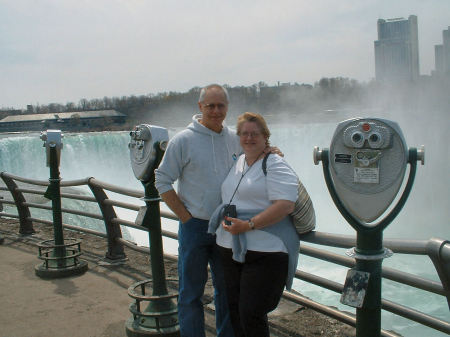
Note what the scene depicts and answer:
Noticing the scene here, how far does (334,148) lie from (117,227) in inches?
152

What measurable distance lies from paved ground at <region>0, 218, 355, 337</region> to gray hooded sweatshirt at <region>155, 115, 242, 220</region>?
1.16m

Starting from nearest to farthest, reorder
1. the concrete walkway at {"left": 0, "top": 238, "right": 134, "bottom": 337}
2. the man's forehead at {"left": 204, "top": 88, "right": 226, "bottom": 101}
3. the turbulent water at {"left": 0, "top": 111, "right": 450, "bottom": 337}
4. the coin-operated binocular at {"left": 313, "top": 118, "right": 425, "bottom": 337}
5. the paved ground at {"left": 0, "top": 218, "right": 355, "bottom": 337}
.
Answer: the coin-operated binocular at {"left": 313, "top": 118, "right": 425, "bottom": 337} < the man's forehead at {"left": 204, "top": 88, "right": 226, "bottom": 101} < the paved ground at {"left": 0, "top": 218, "right": 355, "bottom": 337} < the concrete walkway at {"left": 0, "top": 238, "right": 134, "bottom": 337} < the turbulent water at {"left": 0, "top": 111, "right": 450, "bottom": 337}

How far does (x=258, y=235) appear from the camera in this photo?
2539mm

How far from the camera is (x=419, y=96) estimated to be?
41656 millimetres

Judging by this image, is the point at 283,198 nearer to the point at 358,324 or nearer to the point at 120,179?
the point at 358,324

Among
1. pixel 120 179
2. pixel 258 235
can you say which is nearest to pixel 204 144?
pixel 258 235

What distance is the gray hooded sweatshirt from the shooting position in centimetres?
298

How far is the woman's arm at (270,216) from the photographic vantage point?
8.05ft

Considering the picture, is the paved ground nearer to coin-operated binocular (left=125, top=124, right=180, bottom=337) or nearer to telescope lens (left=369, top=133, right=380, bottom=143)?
coin-operated binocular (left=125, top=124, right=180, bottom=337)

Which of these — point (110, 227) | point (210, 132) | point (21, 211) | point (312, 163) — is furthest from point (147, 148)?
point (312, 163)

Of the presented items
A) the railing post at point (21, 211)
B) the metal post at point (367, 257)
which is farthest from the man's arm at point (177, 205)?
the railing post at point (21, 211)

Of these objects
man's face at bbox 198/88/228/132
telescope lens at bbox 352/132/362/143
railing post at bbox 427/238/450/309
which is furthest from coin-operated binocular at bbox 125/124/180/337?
railing post at bbox 427/238/450/309

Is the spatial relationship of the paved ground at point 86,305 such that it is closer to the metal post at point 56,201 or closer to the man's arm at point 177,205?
the metal post at point 56,201

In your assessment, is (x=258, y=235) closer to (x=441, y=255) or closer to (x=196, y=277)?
(x=196, y=277)
